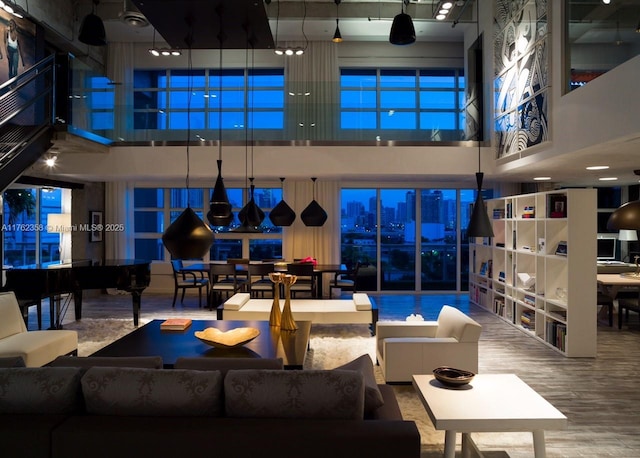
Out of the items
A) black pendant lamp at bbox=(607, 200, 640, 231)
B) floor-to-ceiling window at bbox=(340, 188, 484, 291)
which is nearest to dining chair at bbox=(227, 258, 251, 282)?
floor-to-ceiling window at bbox=(340, 188, 484, 291)

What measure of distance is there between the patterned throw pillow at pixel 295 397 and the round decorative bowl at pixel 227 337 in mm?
1551

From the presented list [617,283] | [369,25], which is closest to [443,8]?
[369,25]

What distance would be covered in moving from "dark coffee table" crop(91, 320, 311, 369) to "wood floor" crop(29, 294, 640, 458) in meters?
1.36

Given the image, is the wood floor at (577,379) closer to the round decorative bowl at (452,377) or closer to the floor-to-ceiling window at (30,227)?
the round decorative bowl at (452,377)

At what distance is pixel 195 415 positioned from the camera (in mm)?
2348

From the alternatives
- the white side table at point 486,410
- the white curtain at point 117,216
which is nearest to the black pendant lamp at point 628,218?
the white side table at point 486,410

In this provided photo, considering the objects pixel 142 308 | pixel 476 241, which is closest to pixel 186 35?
pixel 142 308

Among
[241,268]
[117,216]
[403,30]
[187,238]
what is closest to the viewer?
[187,238]

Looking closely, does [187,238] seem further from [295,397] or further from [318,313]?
[318,313]

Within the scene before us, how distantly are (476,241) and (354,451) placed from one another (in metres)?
7.91

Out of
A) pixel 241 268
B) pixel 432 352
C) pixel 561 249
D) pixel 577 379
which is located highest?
pixel 561 249

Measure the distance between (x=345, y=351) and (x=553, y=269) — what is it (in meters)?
3.06

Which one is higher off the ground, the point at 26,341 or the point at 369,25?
the point at 369,25

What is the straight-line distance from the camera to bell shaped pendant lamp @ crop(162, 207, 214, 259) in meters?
2.90
